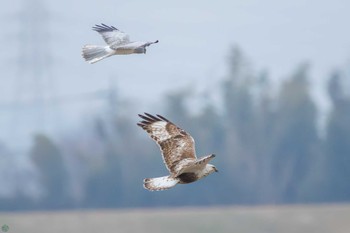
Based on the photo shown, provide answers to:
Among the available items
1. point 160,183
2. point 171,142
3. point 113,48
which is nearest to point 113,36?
point 113,48

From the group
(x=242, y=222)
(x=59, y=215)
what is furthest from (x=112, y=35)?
(x=59, y=215)

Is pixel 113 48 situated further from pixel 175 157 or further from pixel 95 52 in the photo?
pixel 175 157

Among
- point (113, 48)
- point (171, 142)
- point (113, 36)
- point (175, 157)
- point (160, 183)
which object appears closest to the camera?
point (160, 183)

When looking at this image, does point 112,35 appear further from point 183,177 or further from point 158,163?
point 158,163

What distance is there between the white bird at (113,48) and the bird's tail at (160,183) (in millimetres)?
1134

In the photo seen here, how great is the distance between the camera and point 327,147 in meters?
27.7

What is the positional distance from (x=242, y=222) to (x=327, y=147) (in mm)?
5528

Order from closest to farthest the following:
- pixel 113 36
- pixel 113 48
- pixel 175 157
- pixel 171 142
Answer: pixel 175 157, pixel 171 142, pixel 113 48, pixel 113 36

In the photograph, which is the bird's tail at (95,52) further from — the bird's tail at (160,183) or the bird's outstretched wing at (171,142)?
the bird's tail at (160,183)

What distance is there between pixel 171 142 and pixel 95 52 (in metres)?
1.06

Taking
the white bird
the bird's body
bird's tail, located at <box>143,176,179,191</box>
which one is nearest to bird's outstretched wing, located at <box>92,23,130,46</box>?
the white bird

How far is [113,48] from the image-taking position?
13.3 m

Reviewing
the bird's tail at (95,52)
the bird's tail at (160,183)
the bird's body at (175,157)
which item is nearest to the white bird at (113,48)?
the bird's tail at (95,52)

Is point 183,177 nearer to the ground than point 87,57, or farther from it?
nearer to the ground
